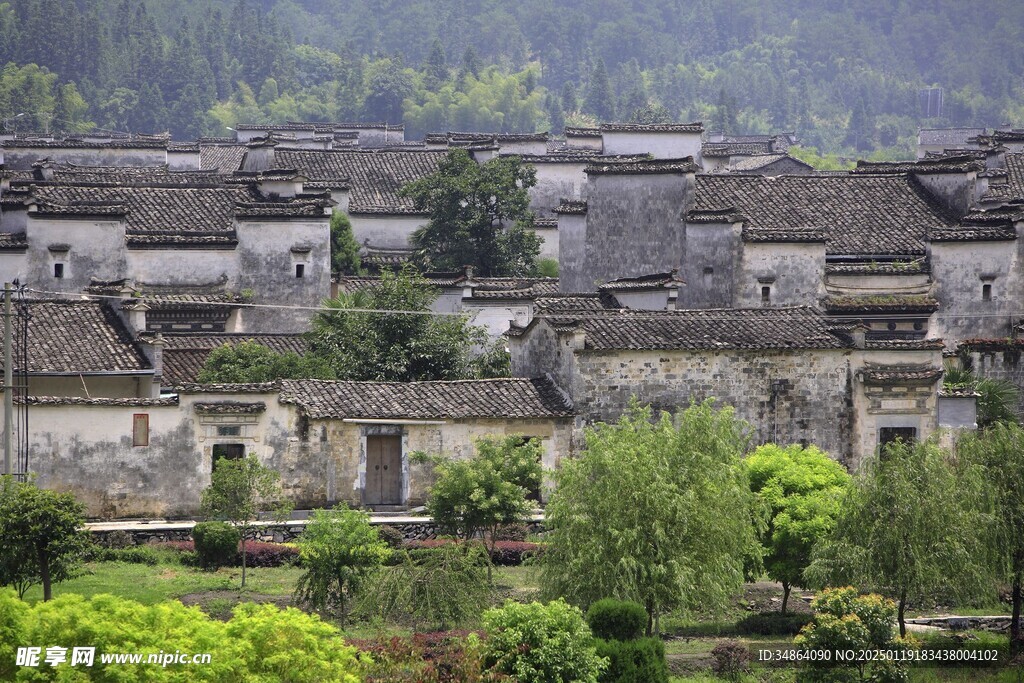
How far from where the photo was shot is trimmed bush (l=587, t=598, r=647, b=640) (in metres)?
26.1

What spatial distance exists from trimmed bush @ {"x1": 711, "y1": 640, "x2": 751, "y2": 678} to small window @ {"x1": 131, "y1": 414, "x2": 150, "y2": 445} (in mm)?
13013

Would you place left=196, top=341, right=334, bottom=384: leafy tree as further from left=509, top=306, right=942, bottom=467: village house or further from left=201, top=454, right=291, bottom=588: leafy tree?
left=201, top=454, right=291, bottom=588: leafy tree

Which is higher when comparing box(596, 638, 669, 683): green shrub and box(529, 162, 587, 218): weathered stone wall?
box(529, 162, 587, 218): weathered stone wall

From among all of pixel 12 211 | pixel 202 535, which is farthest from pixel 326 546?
pixel 12 211

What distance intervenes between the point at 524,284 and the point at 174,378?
1226 centimetres

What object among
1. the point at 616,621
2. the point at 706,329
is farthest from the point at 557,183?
the point at 616,621

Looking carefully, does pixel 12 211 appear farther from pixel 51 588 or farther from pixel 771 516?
pixel 771 516

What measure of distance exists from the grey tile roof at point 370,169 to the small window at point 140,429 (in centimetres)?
2861

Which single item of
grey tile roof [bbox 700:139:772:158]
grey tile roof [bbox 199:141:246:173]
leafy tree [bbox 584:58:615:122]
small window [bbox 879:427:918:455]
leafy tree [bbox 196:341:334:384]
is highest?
leafy tree [bbox 584:58:615:122]

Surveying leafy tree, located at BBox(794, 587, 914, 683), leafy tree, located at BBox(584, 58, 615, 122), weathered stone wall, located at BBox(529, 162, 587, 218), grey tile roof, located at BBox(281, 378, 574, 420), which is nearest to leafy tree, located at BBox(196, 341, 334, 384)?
grey tile roof, located at BBox(281, 378, 574, 420)

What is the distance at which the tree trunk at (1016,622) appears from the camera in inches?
1133

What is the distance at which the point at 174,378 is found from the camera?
42.1 meters

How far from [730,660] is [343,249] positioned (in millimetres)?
33165

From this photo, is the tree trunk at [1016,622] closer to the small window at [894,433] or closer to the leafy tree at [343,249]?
the small window at [894,433]
